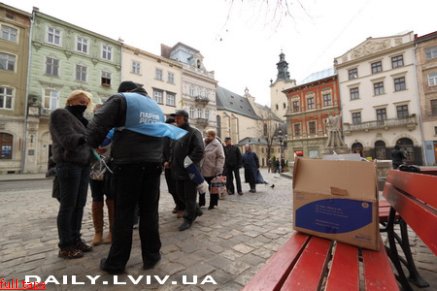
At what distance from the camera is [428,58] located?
78.4ft

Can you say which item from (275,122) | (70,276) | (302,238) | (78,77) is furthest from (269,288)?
(275,122)

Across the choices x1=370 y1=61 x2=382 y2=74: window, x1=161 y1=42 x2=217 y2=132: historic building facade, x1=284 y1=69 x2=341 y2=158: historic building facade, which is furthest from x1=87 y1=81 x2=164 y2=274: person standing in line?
x1=370 y1=61 x2=382 y2=74: window

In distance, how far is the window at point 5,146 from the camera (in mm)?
16719

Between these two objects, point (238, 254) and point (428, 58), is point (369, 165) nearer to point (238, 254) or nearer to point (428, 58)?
point (238, 254)

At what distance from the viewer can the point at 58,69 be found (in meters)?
19.9

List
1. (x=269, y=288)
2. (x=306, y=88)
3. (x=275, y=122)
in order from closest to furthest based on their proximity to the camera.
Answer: (x=269, y=288) < (x=306, y=88) < (x=275, y=122)

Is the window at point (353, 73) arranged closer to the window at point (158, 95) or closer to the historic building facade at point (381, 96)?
the historic building facade at point (381, 96)

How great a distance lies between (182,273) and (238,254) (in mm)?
678

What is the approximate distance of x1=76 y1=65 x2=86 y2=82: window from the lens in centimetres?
2095

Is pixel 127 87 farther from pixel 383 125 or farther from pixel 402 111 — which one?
pixel 402 111

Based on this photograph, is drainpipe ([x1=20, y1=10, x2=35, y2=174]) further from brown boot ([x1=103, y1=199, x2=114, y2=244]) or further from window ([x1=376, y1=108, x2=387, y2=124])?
window ([x1=376, y1=108, x2=387, y2=124])

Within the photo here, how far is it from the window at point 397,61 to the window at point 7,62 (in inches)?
1570

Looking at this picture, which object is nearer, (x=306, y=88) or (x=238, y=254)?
(x=238, y=254)

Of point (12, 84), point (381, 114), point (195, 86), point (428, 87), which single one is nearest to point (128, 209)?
point (12, 84)
